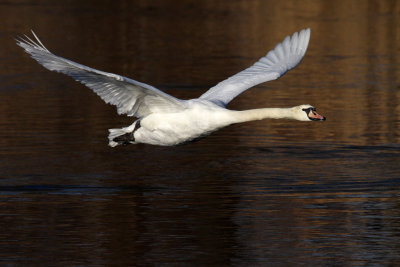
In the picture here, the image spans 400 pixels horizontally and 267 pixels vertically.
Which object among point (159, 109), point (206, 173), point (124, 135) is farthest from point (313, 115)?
point (124, 135)

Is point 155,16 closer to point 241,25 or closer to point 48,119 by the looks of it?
point 241,25

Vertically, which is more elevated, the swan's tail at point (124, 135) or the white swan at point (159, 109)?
the white swan at point (159, 109)

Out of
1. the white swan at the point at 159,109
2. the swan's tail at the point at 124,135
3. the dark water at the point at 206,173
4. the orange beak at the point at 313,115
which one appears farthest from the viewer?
the swan's tail at the point at 124,135

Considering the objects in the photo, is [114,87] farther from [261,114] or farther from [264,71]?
[264,71]

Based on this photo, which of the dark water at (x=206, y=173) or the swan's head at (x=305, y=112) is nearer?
the dark water at (x=206, y=173)

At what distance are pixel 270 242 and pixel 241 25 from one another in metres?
20.7

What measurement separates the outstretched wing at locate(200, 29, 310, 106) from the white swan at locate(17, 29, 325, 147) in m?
0.01

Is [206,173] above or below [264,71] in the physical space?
below

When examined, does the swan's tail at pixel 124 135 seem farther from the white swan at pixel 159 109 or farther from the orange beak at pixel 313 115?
the orange beak at pixel 313 115

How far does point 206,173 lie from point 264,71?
1.54 m

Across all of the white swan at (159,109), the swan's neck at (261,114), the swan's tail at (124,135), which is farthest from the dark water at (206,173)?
the swan's neck at (261,114)

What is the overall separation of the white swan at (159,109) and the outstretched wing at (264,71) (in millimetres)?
14

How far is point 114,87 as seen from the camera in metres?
9.77

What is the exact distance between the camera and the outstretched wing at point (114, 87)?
9078mm
